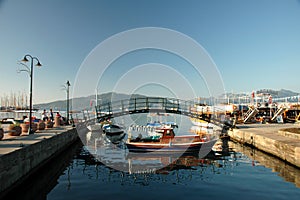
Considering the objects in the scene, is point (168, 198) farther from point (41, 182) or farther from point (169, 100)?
point (169, 100)

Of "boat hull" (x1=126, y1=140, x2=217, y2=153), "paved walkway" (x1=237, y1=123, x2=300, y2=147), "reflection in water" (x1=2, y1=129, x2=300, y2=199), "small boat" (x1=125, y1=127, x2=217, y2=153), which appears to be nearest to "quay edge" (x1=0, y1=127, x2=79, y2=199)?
"reflection in water" (x1=2, y1=129, x2=300, y2=199)

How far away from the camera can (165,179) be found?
12461 mm

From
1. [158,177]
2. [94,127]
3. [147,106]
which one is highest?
Result: [147,106]

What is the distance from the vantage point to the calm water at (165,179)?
1008 cm

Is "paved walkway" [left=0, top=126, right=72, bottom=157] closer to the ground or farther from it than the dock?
farther from it

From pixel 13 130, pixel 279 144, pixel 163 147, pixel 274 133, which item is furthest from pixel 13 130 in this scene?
pixel 274 133

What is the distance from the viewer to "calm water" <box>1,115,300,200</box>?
33.1ft

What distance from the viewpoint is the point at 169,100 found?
26.2 metres

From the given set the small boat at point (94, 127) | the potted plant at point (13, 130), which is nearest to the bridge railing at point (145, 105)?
the potted plant at point (13, 130)

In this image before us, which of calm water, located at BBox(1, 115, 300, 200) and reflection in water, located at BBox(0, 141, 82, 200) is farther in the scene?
calm water, located at BBox(1, 115, 300, 200)

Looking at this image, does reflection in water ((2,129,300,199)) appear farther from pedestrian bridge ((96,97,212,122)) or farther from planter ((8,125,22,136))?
pedestrian bridge ((96,97,212,122))

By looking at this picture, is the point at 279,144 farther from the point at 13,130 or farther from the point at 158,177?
the point at 13,130

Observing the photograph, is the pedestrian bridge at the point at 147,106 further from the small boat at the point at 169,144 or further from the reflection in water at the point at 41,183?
the reflection in water at the point at 41,183

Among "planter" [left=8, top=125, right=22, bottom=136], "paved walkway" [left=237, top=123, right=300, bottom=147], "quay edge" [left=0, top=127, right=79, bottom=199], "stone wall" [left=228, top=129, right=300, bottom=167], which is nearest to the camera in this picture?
"quay edge" [left=0, top=127, right=79, bottom=199]
